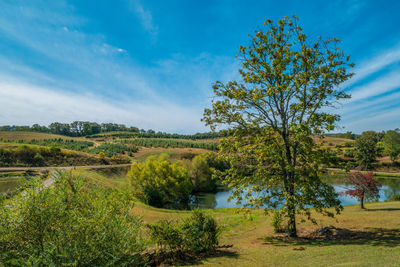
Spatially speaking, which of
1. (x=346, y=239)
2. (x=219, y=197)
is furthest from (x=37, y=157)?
(x=346, y=239)

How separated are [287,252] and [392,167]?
86725 mm

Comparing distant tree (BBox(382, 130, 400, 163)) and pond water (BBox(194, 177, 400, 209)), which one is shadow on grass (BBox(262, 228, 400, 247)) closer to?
pond water (BBox(194, 177, 400, 209))

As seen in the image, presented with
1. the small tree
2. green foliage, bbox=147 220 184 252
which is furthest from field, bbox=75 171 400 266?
the small tree

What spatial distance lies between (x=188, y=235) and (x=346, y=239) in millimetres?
8276

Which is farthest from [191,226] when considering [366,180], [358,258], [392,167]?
[392,167]

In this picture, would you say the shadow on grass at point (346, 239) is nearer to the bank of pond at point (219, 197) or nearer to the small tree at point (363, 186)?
the small tree at point (363, 186)

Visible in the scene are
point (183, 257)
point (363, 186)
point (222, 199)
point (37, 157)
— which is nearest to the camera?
point (183, 257)

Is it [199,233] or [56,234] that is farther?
[199,233]

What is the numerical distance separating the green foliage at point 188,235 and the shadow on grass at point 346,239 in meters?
3.72

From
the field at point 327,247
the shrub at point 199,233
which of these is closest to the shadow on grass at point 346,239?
the field at point 327,247

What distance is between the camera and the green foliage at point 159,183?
36000mm

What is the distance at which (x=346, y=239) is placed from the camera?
34.3ft

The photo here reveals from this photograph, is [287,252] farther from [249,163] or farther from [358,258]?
[249,163]

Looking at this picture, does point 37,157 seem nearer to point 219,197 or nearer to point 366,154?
point 219,197
